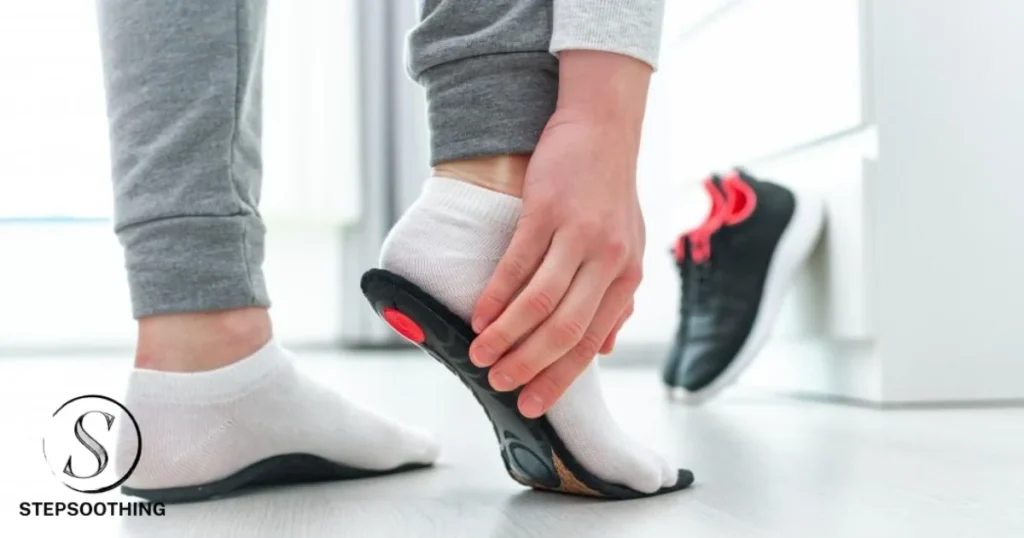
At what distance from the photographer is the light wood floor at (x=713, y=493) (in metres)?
0.57

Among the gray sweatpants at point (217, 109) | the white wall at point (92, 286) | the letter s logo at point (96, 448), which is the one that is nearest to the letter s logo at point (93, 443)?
the letter s logo at point (96, 448)

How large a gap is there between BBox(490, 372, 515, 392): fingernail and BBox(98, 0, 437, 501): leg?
0.19m

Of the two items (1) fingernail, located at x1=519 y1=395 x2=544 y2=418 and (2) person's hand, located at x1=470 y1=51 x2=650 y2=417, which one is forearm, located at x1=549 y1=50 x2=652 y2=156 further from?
(1) fingernail, located at x1=519 y1=395 x2=544 y2=418

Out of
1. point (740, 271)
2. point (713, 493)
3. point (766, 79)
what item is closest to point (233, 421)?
point (713, 493)

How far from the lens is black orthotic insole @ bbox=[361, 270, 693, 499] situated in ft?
1.94

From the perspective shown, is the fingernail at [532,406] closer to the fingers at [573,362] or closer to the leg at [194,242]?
the fingers at [573,362]

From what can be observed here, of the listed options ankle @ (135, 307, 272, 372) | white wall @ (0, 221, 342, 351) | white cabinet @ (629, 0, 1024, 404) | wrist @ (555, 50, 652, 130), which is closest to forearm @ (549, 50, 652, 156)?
wrist @ (555, 50, 652, 130)

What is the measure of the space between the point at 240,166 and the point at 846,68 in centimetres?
88

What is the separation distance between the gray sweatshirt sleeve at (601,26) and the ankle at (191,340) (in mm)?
280

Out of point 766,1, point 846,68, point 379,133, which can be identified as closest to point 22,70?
point 379,133

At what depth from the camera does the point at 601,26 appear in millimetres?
574

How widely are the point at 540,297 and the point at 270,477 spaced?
29 centimetres

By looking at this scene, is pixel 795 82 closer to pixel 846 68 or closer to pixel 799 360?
pixel 846 68

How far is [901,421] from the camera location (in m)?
1.11
